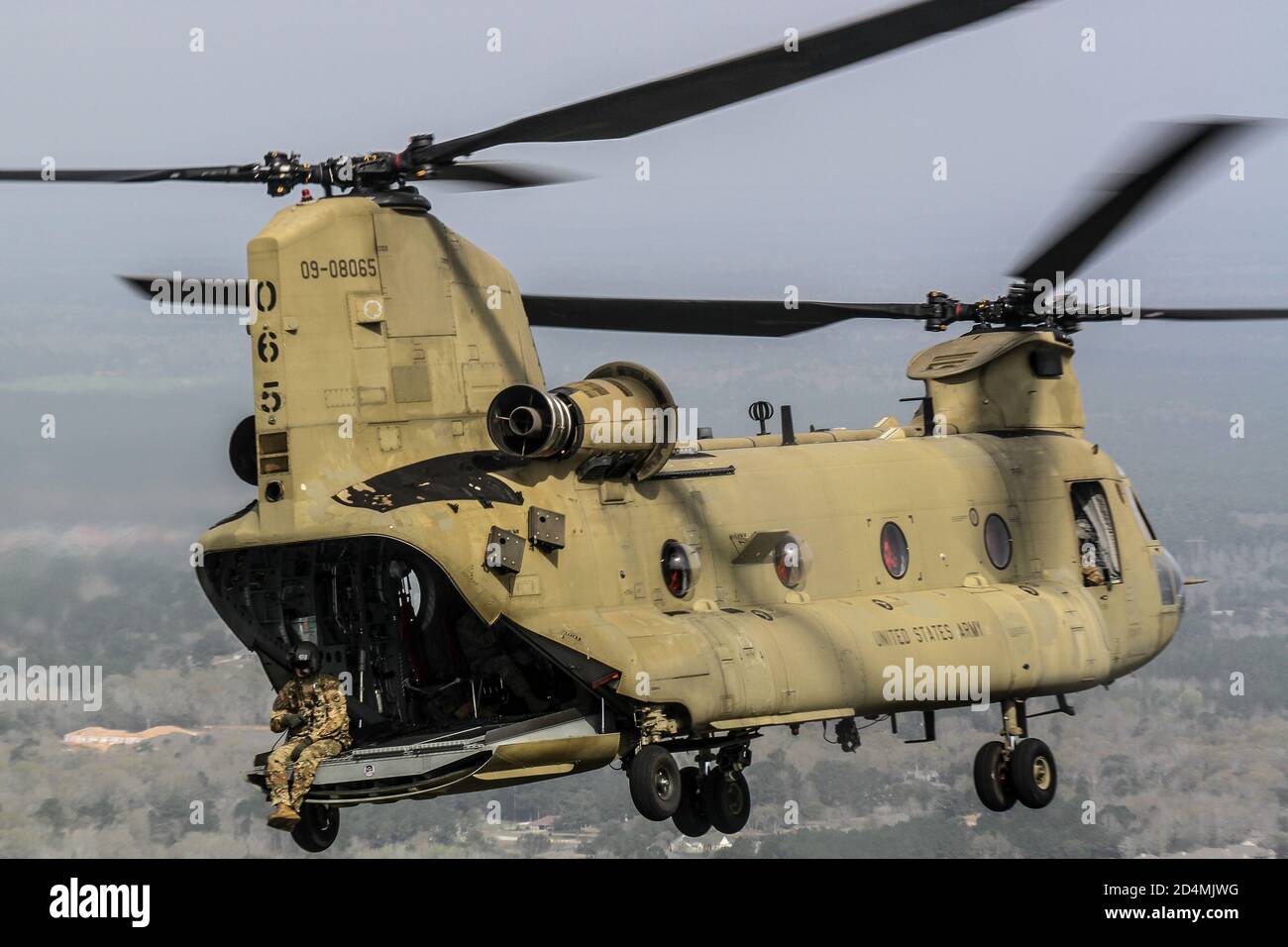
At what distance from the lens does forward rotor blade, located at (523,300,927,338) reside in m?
23.8

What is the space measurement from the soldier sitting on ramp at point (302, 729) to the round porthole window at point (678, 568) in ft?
12.5

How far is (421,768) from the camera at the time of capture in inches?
760

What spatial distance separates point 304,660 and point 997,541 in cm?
977

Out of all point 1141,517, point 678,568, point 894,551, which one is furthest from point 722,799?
point 1141,517

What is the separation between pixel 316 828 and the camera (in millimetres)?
20750

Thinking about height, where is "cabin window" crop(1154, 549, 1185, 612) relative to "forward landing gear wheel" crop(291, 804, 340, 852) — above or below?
above

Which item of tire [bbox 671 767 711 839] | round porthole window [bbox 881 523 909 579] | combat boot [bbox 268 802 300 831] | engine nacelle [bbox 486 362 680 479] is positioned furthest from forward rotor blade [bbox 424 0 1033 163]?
tire [bbox 671 767 711 839]

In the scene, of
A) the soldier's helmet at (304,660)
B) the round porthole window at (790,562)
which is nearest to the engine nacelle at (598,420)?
the round porthole window at (790,562)

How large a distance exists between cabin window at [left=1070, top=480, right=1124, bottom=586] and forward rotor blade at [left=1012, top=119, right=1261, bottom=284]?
9.67ft

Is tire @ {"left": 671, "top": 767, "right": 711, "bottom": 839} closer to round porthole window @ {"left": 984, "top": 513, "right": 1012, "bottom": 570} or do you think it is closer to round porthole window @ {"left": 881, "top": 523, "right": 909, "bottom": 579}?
round porthole window @ {"left": 881, "top": 523, "right": 909, "bottom": 579}

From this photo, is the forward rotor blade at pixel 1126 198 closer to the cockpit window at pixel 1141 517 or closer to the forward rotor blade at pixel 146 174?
the cockpit window at pixel 1141 517

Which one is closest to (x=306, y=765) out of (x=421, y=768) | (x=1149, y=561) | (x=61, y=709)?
(x=421, y=768)

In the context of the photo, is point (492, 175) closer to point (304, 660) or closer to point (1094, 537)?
point (304, 660)

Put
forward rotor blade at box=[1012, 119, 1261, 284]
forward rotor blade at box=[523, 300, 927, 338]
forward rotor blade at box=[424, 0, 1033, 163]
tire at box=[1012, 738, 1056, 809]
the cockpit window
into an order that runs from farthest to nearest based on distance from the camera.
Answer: the cockpit window → tire at box=[1012, 738, 1056, 809] → forward rotor blade at box=[523, 300, 927, 338] → forward rotor blade at box=[1012, 119, 1261, 284] → forward rotor blade at box=[424, 0, 1033, 163]
